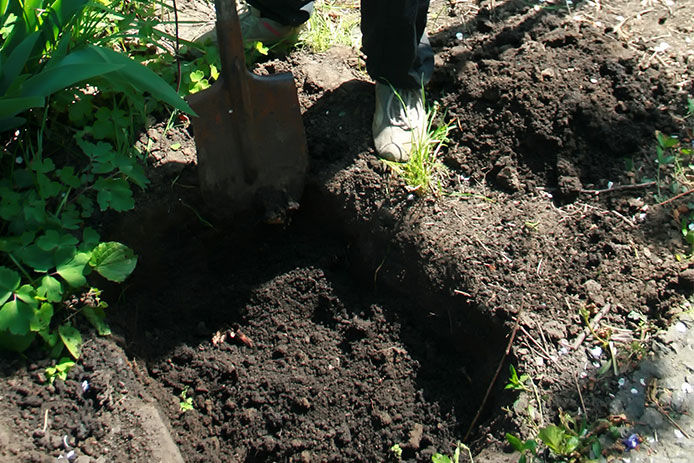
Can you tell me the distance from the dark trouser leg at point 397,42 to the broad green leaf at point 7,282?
134cm

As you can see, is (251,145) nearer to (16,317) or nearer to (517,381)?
(16,317)

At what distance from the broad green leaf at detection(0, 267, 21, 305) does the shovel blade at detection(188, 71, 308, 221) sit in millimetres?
668

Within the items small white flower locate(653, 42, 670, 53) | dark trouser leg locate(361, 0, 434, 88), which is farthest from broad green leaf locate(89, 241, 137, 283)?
small white flower locate(653, 42, 670, 53)

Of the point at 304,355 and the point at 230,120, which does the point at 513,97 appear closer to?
the point at 230,120

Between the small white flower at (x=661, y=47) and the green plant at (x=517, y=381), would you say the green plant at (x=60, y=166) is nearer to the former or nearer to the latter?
the green plant at (x=517, y=381)

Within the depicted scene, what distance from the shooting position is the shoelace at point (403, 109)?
8.00 ft

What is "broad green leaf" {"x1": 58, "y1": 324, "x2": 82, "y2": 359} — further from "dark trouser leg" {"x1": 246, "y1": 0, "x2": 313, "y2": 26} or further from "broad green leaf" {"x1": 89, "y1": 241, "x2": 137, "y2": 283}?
"dark trouser leg" {"x1": 246, "y1": 0, "x2": 313, "y2": 26}

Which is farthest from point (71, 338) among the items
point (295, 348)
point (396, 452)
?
point (396, 452)

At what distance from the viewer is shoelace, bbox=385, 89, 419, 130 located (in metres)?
2.44

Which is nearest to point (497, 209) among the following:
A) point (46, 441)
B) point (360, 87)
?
point (360, 87)

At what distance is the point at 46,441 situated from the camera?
6.13 feet

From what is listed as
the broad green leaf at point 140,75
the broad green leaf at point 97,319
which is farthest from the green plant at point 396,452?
the broad green leaf at point 140,75

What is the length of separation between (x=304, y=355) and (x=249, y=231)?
0.51 meters

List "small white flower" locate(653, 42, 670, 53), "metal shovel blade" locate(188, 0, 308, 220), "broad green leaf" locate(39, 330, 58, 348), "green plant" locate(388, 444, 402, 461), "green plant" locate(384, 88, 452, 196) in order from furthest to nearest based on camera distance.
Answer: "small white flower" locate(653, 42, 670, 53) < "green plant" locate(384, 88, 452, 196) < "metal shovel blade" locate(188, 0, 308, 220) < "green plant" locate(388, 444, 402, 461) < "broad green leaf" locate(39, 330, 58, 348)
